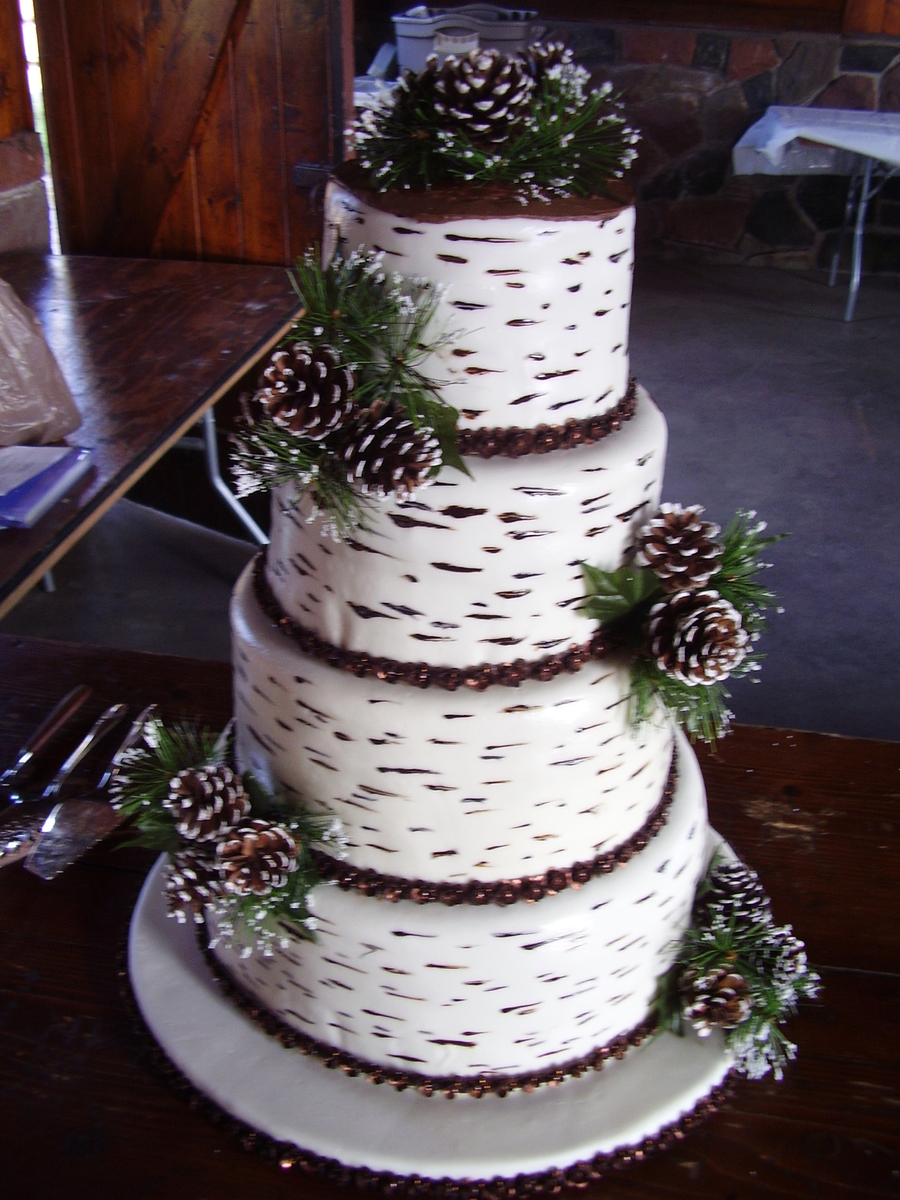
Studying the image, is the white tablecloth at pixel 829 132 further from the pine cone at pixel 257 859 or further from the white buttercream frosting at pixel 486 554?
the pine cone at pixel 257 859

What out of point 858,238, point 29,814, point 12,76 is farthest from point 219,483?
point 858,238

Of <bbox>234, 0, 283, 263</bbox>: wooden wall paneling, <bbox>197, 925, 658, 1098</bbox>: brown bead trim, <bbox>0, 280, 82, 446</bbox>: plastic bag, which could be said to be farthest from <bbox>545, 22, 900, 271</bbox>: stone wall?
<bbox>197, 925, 658, 1098</bbox>: brown bead trim

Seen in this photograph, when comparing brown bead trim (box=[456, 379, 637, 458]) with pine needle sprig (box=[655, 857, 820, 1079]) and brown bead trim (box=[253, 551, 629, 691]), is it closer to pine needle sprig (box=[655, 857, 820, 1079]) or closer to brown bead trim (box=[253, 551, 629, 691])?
brown bead trim (box=[253, 551, 629, 691])

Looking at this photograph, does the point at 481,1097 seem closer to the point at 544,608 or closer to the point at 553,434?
the point at 544,608

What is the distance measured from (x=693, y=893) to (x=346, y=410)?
0.49 m

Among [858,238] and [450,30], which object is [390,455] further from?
[450,30]

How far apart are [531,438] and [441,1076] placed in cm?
47

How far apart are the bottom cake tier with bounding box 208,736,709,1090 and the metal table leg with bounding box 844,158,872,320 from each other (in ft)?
13.9

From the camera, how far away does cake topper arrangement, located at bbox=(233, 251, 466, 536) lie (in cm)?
64

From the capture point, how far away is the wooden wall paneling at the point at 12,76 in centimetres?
244

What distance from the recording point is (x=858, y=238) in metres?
4.59

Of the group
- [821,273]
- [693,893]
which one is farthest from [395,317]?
[821,273]

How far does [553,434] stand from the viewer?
0.70 metres

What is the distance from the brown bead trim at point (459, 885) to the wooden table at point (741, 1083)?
165 mm
